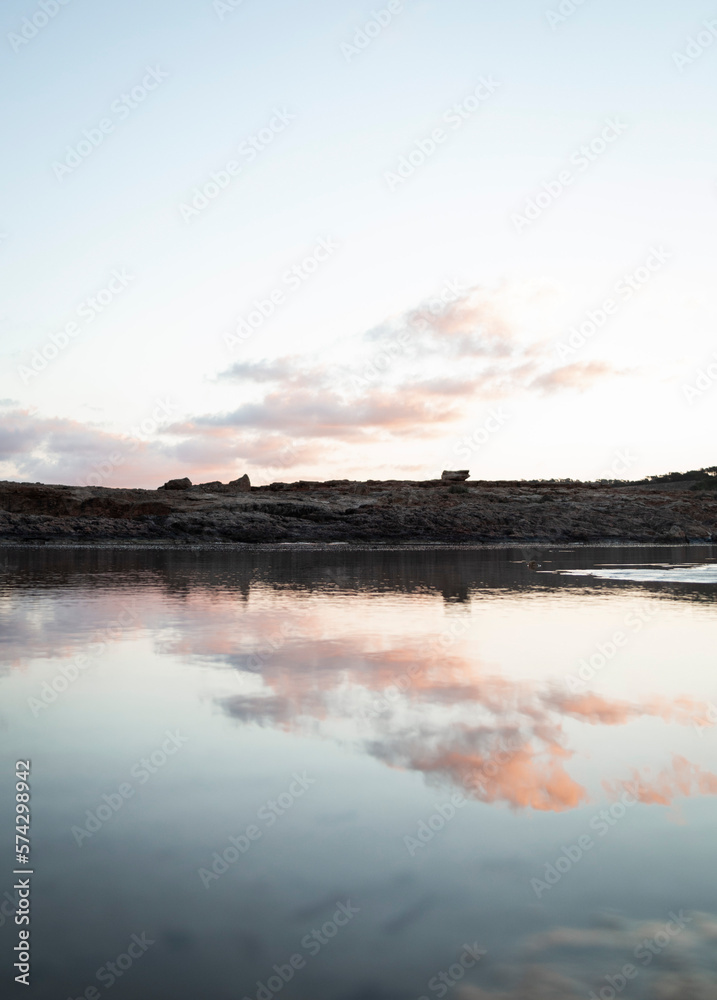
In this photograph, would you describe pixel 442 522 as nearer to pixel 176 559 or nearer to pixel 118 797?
pixel 176 559

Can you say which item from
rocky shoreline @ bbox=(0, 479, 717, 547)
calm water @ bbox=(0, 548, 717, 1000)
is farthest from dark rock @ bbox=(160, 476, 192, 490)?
calm water @ bbox=(0, 548, 717, 1000)

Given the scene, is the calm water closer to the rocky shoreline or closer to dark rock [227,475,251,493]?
the rocky shoreline

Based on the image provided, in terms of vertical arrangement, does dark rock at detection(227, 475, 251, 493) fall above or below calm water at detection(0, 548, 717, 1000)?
above

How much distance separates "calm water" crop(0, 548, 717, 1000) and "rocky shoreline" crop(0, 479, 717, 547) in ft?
138

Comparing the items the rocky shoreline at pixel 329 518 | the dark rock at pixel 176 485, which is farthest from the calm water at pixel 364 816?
the dark rock at pixel 176 485

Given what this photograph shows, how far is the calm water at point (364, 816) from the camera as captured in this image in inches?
141

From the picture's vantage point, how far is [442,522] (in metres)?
58.2

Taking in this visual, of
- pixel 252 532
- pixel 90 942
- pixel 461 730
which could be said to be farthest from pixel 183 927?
pixel 252 532

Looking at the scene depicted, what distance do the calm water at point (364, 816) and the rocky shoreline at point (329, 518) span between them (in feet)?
138

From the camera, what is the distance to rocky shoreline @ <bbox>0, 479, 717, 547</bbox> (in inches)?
2096

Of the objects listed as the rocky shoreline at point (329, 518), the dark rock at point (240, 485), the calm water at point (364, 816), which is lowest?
the calm water at point (364, 816)

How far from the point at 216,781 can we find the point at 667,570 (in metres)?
27.1

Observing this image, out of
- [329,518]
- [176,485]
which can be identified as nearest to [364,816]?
[329,518]

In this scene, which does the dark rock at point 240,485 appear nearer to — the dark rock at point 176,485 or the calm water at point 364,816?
the dark rock at point 176,485
